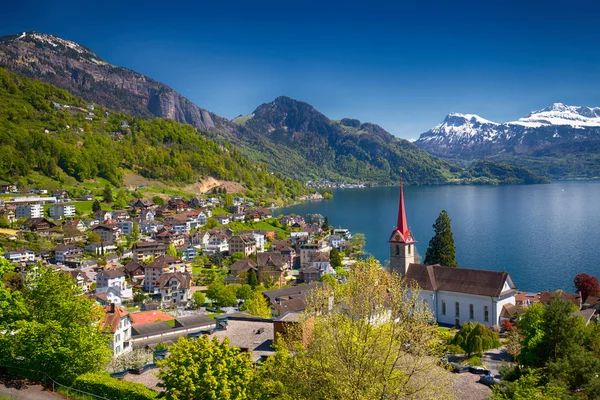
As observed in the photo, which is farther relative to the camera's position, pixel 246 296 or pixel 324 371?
pixel 246 296

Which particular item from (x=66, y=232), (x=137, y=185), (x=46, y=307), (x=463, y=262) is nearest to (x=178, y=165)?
(x=137, y=185)

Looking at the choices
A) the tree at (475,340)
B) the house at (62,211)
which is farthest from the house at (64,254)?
the tree at (475,340)

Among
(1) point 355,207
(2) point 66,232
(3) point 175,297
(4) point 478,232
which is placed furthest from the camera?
(1) point 355,207

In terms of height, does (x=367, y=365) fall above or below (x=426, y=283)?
above

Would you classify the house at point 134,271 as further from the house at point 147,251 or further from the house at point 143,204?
the house at point 143,204

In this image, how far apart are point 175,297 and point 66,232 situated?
117 ft

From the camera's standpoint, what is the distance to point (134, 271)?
69.9 m

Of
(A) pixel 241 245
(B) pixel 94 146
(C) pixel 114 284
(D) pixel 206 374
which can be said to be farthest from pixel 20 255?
(B) pixel 94 146

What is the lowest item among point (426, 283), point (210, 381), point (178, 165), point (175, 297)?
point (175, 297)

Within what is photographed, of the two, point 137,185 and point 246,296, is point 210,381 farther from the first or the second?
point 137,185

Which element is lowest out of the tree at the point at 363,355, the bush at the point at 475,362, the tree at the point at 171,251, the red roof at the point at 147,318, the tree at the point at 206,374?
the red roof at the point at 147,318

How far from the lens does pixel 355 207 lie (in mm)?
177125

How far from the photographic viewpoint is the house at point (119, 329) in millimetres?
35094

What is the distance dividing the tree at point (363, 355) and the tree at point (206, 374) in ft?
2.62
